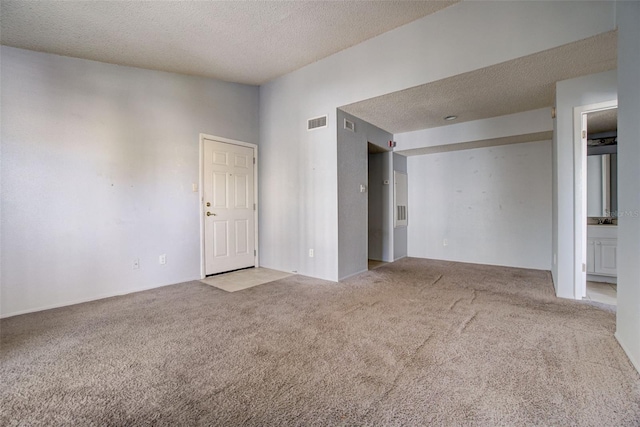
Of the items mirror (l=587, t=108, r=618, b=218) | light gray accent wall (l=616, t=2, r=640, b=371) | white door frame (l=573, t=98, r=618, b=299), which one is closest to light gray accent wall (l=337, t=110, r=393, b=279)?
white door frame (l=573, t=98, r=618, b=299)

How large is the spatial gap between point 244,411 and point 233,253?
325 centimetres

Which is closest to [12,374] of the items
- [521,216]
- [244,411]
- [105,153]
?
[244,411]

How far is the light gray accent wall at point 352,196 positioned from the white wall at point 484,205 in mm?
1875

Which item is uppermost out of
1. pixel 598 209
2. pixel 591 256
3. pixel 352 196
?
pixel 352 196

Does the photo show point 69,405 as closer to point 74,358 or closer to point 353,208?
point 74,358

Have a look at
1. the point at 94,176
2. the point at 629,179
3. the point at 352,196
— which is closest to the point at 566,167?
the point at 629,179

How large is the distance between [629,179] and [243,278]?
13.1ft

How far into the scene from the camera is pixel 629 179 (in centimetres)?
182

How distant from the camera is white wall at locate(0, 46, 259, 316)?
8.87 ft

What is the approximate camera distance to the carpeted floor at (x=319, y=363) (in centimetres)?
136

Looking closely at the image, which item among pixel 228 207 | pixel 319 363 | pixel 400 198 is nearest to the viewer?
pixel 319 363

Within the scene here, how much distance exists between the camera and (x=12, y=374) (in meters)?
1.71

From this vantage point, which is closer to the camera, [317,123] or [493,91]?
[493,91]

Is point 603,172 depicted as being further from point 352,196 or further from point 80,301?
point 80,301
